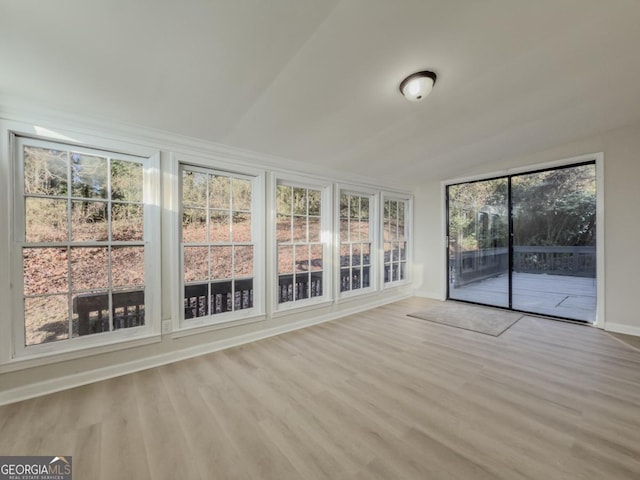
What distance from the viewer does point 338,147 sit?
3240mm

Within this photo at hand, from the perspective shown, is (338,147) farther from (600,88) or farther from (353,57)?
(600,88)

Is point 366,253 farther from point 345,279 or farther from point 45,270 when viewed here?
point 45,270

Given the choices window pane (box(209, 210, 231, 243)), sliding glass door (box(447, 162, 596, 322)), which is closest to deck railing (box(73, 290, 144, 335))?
window pane (box(209, 210, 231, 243))

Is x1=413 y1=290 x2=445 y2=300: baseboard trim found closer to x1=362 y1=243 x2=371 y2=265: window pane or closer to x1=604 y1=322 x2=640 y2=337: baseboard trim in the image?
x1=362 y1=243 x2=371 y2=265: window pane

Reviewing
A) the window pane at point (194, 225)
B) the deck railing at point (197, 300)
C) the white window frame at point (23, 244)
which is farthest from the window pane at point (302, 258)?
the white window frame at point (23, 244)

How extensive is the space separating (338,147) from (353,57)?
1.36 m

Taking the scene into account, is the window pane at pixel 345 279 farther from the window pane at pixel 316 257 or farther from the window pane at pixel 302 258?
the window pane at pixel 302 258

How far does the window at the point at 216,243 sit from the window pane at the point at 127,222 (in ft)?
1.28

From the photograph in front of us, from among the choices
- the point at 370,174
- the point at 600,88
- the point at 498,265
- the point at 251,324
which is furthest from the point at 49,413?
the point at 498,265

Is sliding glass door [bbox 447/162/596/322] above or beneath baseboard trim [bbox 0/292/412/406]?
above

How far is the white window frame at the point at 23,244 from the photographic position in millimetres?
1993

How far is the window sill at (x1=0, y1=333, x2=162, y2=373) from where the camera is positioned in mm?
1972

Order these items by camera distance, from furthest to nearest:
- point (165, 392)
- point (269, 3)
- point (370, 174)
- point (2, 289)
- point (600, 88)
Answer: point (370, 174)
point (600, 88)
point (165, 392)
point (2, 289)
point (269, 3)

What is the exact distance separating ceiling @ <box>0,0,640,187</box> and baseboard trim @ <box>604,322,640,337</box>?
2.62m
